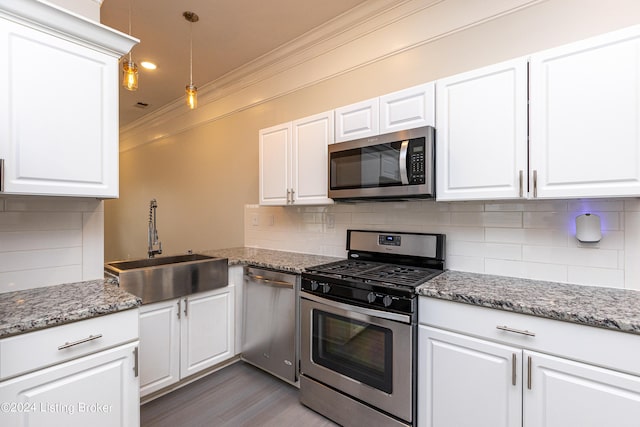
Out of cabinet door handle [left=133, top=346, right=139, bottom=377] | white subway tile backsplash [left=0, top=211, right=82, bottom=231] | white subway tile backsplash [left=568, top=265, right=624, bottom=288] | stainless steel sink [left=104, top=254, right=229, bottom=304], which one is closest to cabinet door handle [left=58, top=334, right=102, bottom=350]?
cabinet door handle [left=133, top=346, right=139, bottom=377]

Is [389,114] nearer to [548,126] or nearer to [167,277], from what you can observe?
[548,126]

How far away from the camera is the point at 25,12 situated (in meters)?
1.39

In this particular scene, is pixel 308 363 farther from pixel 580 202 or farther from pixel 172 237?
pixel 172 237

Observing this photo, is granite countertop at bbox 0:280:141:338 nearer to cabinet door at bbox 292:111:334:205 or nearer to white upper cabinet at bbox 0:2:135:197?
white upper cabinet at bbox 0:2:135:197

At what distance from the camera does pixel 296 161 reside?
2547 millimetres

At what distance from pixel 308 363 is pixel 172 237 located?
11.3ft

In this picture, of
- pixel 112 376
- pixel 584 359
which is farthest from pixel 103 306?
pixel 584 359

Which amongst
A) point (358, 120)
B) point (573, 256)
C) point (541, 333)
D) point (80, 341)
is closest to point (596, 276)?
point (573, 256)

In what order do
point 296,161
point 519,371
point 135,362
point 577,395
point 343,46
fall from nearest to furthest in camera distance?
point 577,395, point 519,371, point 135,362, point 296,161, point 343,46

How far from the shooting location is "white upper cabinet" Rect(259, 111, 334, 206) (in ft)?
7.86

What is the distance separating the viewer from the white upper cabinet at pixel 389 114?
1.87 meters

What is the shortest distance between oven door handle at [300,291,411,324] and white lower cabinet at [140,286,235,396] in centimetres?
83

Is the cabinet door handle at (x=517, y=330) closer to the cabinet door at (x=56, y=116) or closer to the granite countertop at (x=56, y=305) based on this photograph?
the granite countertop at (x=56, y=305)

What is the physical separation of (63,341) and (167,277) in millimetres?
816
